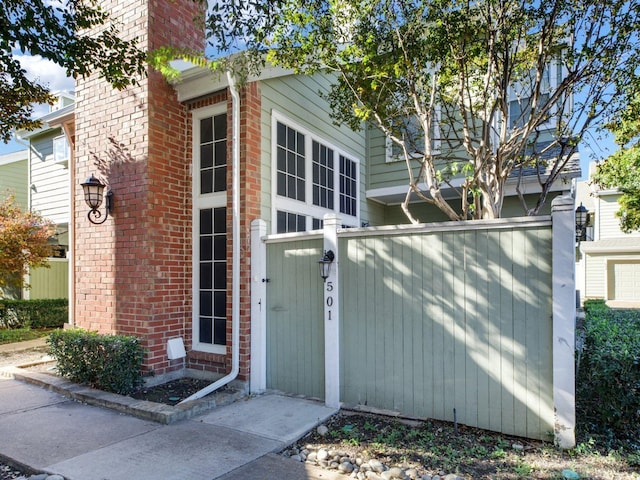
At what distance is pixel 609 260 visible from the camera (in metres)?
17.5

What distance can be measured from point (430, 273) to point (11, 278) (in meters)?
9.72

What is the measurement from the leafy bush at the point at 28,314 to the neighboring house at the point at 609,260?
62.1 feet

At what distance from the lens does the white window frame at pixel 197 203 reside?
5.36 metres

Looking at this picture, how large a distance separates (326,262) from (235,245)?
3.83ft

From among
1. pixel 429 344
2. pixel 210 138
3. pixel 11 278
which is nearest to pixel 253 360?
pixel 429 344

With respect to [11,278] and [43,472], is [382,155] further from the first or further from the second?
[11,278]

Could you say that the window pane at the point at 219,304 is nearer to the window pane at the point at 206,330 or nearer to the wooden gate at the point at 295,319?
the window pane at the point at 206,330

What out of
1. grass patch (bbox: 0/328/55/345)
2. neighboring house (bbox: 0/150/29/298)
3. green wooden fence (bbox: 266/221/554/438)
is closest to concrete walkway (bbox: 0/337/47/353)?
grass patch (bbox: 0/328/55/345)

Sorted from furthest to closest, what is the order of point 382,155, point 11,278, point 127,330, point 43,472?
point 11,278, point 382,155, point 127,330, point 43,472

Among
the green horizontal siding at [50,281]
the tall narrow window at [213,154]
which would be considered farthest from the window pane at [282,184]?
the green horizontal siding at [50,281]

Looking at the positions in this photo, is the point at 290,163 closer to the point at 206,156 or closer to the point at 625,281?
the point at 206,156

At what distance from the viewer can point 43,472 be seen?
3.04 metres

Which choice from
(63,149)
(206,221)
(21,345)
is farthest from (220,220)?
(63,149)

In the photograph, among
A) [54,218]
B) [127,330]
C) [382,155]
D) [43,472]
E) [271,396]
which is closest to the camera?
[43,472]
